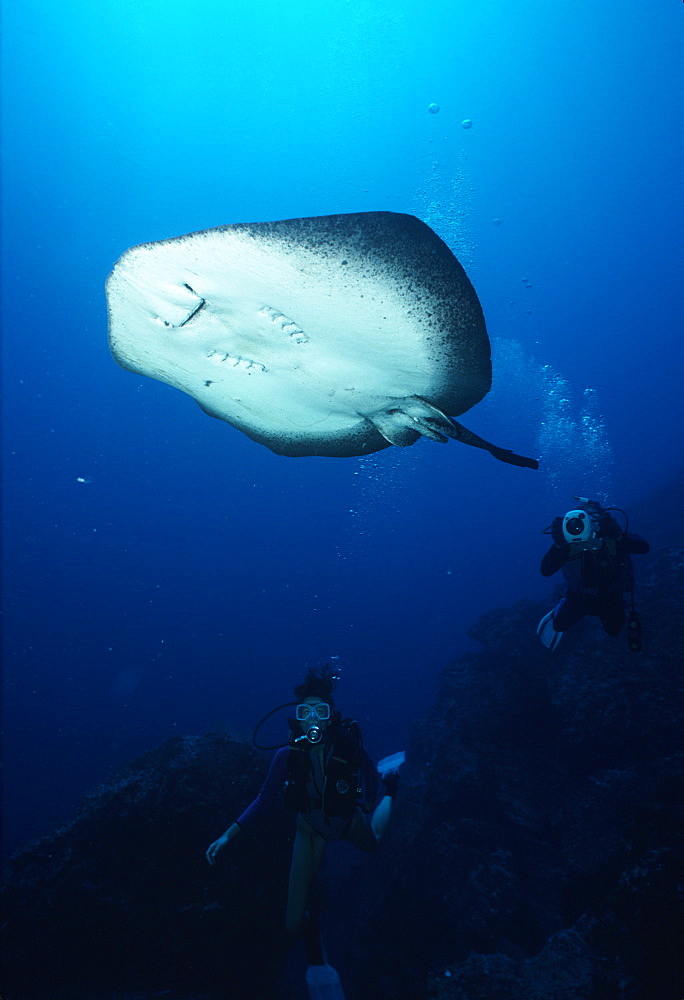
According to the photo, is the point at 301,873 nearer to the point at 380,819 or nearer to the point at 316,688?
the point at 380,819

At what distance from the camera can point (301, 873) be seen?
363cm

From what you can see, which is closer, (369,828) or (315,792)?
(315,792)

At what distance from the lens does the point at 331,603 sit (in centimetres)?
6022

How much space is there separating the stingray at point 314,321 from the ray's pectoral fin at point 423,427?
0.01 m

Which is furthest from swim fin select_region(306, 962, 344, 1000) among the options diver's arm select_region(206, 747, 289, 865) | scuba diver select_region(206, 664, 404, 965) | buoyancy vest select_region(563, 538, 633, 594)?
buoyancy vest select_region(563, 538, 633, 594)

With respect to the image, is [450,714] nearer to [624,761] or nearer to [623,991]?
[624,761]

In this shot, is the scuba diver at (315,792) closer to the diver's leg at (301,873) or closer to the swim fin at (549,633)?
the diver's leg at (301,873)

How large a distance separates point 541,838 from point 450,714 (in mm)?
2191

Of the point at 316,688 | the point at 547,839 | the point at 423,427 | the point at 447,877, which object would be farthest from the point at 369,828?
the point at 423,427

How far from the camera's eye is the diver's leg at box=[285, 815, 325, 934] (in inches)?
142

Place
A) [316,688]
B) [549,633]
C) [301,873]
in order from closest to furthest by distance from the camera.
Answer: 1. [301,873]
2. [316,688]
3. [549,633]

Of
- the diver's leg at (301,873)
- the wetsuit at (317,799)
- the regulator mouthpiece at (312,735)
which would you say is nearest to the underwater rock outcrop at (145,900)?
the diver's leg at (301,873)

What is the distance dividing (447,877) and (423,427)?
5.23 meters

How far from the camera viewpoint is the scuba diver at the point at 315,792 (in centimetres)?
335
